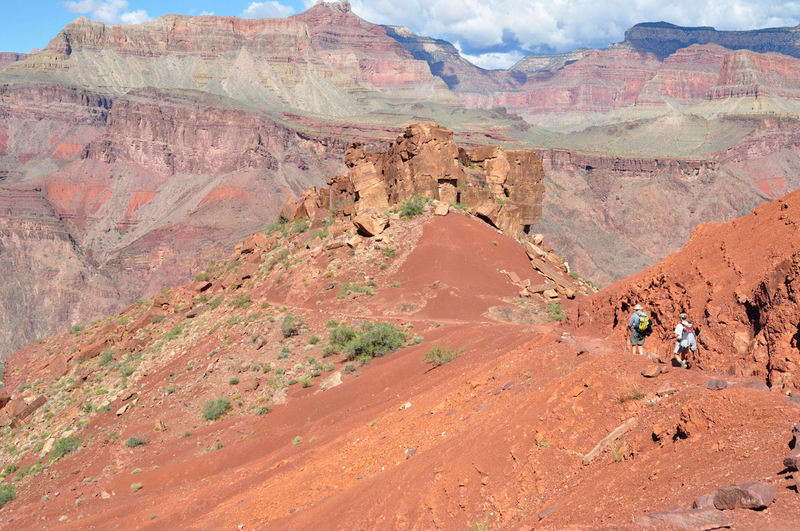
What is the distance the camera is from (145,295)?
94.9 metres

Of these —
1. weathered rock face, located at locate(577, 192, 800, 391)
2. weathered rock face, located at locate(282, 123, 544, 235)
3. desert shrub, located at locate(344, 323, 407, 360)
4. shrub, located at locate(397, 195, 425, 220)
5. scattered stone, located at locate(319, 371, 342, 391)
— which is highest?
weathered rock face, located at locate(282, 123, 544, 235)

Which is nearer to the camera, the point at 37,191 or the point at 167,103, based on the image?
the point at 37,191

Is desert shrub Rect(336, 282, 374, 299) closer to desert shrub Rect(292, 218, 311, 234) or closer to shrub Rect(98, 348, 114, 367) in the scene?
desert shrub Rect(292, 218, 311, 234)

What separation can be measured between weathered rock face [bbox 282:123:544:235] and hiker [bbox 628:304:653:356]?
909 inches

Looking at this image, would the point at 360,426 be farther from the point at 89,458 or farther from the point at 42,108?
the point at 42,108

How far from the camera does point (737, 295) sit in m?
11.3

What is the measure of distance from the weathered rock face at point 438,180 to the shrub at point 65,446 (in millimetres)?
18556

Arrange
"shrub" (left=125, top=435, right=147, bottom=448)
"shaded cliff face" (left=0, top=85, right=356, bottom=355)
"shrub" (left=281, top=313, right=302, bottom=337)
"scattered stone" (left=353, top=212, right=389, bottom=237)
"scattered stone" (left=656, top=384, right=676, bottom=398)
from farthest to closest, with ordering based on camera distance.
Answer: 1. "shaded cliff face" (left=0, top=85, right=356, bottom=355)
2. "scattered stone" (left=353, top=212, right=389, bottom=237)
3. "shrub" (left=281, top=313, right=302, bottom=337)
4. "shrub" (left=125, top=435, right=147, bottom=448)
5. "scattered stone" (left=656, top=384, right=676, bottom=398)

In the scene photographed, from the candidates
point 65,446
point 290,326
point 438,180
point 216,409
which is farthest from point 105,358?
point 438,180

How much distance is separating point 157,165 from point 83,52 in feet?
203

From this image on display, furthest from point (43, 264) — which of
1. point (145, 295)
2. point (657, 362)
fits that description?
point (657, 362)

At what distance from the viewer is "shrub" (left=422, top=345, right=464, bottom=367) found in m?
19.3

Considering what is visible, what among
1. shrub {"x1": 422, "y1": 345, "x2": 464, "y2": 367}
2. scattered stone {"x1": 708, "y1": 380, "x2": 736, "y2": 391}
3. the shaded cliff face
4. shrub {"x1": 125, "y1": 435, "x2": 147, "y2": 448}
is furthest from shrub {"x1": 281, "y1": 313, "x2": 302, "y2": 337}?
the shaded cliff face

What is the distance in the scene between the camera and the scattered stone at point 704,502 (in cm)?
682
